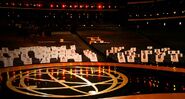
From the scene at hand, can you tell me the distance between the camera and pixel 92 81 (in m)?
15.1

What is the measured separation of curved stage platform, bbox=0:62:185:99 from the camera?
12.7 m

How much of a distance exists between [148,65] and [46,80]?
7.19 metres

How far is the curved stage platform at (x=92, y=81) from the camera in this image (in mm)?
12734

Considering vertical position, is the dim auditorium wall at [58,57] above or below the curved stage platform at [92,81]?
above

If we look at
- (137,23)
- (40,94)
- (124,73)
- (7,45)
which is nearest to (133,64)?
(124,73)

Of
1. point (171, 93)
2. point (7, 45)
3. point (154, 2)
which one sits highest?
point (154, 2)

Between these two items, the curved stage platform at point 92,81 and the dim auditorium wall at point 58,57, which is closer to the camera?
the curved stage platform at point 92,81

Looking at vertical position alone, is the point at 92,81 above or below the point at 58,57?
below

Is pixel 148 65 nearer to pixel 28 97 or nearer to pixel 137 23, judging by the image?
pixel 28 97

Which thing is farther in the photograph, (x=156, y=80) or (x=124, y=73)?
(x=124, y=73)

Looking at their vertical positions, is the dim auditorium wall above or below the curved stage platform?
above

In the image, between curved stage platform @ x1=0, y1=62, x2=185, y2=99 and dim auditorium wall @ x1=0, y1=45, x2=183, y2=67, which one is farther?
dim auditorium wall @ x1=0, y1=45, x2=183, y2=67

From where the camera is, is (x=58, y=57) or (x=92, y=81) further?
(x=58, y=57)

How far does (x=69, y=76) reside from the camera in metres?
16.2
